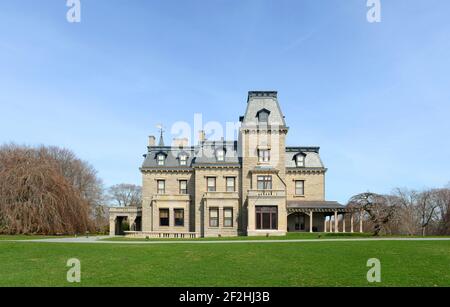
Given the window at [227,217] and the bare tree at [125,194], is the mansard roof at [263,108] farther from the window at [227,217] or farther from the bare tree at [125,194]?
the bare tree at [125,194]

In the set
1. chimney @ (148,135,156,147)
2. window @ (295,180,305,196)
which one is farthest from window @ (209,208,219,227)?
chimney @ (148,135,156,147)

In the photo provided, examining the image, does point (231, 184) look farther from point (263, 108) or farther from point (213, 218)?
point (263, 108)

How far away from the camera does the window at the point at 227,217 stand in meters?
39.8

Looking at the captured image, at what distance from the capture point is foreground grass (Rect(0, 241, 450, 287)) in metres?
11.4

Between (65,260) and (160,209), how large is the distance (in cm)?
2591

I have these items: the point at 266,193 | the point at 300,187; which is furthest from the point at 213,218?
the point at 300,187

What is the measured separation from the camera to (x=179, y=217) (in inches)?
1647

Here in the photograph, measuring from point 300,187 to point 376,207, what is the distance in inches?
417

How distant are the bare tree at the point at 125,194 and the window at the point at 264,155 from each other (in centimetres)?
5141

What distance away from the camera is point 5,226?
35.2 meters

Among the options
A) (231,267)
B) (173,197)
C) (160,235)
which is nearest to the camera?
(231,267)

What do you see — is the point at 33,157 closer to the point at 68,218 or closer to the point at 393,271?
the point at 68,218

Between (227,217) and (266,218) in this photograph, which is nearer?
(266,218)

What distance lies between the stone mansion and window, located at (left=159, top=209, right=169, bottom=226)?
0.11 m
